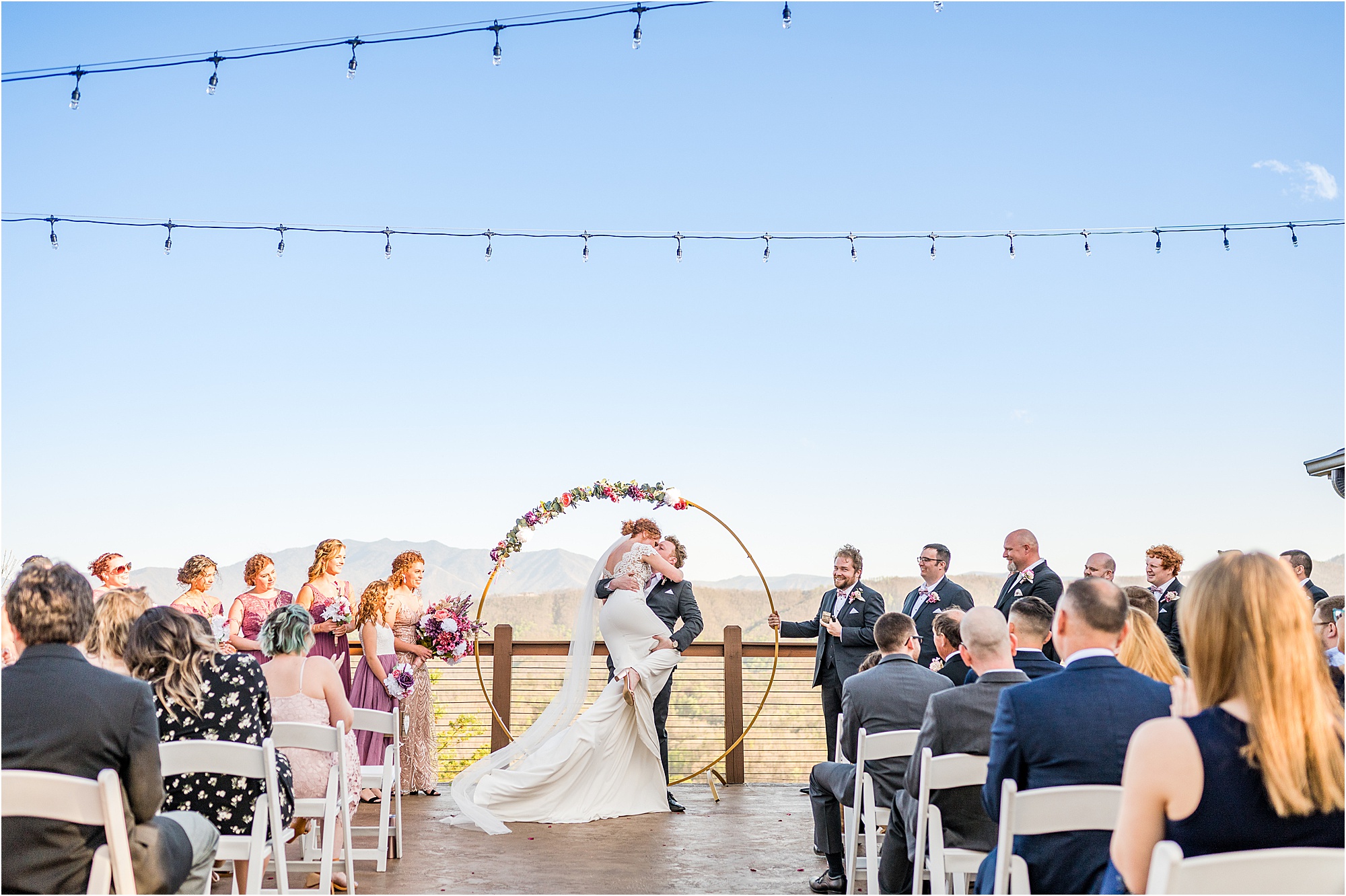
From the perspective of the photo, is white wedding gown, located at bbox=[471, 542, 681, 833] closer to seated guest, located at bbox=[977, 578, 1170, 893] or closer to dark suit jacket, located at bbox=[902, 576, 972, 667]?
dark suit jacket, located at bbox=[902, 576, 972, 667]

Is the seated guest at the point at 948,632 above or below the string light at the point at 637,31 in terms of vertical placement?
below

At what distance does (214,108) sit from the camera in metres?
9.01

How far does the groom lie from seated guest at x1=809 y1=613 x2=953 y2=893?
2415 mm

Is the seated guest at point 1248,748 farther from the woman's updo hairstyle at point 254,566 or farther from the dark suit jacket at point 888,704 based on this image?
the woman's updo hairstyle at point 254,566

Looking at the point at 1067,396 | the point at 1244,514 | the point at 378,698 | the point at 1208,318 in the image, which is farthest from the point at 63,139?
the point at 1244,514

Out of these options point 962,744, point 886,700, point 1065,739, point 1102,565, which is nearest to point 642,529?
point 1102,565

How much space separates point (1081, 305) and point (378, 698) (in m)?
10.6

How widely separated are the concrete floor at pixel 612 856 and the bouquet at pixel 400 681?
81 centimetres

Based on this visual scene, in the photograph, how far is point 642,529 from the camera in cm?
716

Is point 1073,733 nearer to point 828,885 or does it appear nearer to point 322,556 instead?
point 828,885

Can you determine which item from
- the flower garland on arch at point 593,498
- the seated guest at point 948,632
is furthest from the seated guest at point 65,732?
the flower garland on arch at point 593,498

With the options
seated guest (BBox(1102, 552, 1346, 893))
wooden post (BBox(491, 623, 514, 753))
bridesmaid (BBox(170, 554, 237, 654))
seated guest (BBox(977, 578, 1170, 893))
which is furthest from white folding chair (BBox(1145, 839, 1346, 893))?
wooden post (BBox(491, 623, 514, 753))

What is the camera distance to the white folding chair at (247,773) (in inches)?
124

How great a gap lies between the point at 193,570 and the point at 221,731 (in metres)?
3.15
